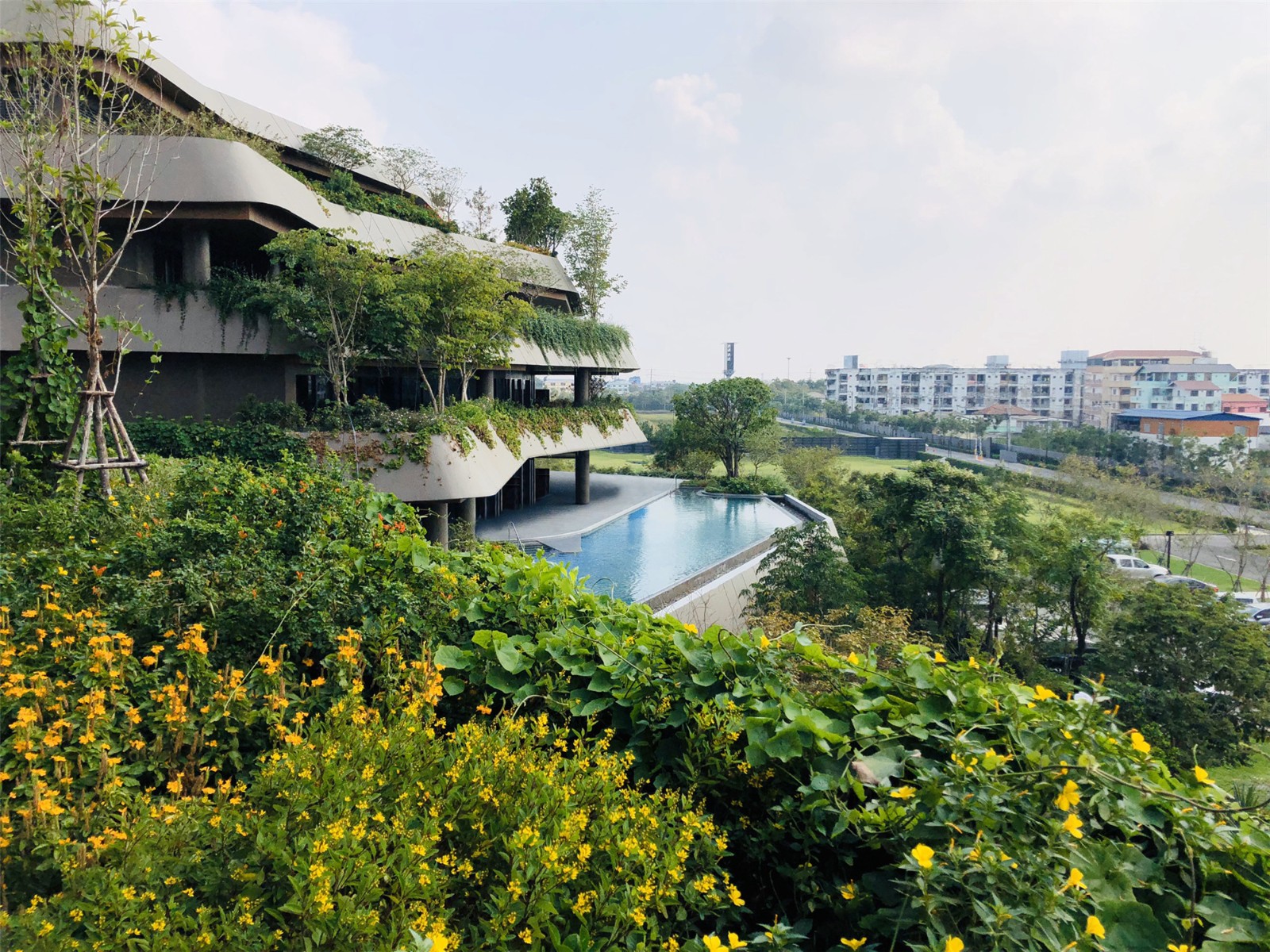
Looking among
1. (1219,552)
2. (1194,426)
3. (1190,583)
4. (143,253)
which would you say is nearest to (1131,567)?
(1190,583)

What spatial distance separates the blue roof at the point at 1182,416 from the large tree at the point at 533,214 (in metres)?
50.9

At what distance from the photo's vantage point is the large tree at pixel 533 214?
25859 mm

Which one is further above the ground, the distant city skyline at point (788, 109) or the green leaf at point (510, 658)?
the distant city skyline at point (788, 109)

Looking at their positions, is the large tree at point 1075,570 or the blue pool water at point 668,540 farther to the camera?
the large tree at point 1075,570

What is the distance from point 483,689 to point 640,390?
107m

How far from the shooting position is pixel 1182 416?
5656 centimetres

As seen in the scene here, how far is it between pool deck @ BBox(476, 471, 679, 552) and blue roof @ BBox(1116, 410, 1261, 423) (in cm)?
4639

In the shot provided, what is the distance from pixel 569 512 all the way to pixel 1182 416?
5852 centimetres

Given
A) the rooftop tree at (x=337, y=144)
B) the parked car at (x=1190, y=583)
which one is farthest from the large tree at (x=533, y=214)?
the parked car at (x=1190, y=583)

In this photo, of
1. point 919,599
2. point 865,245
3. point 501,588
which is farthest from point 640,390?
point 501,588

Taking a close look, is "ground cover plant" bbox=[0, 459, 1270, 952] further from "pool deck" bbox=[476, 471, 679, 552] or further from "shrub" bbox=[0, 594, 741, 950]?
"pool deck" bbox=[476, 471, 679, 552]

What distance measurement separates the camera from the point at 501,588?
2.94 m

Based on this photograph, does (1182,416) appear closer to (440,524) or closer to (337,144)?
(337,144)

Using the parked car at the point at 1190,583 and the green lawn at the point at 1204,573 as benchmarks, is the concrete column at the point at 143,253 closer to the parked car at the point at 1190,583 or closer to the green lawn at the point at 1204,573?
the parked car at the point at 1190,583
